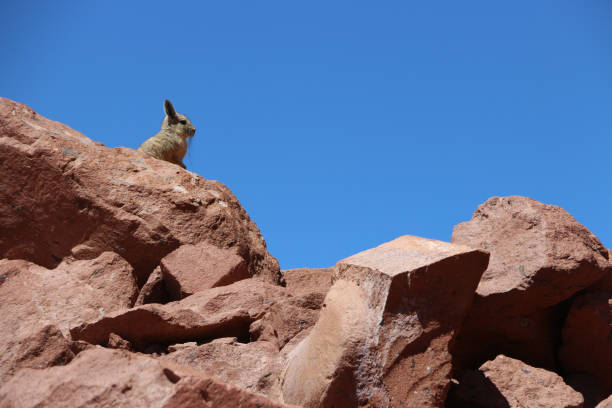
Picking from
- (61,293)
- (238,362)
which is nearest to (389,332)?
(238,362)

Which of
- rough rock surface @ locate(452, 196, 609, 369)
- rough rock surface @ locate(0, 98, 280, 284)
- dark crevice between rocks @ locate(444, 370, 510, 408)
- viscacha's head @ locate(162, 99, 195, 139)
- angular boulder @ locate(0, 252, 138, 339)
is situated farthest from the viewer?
viscacha's head @ locate(162, 99, 195, 139)

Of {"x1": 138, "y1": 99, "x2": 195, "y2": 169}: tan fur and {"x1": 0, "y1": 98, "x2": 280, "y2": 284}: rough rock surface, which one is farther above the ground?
{"x1": 138, "y1": 99, "x2": 195, "y2": 169}: tan fur

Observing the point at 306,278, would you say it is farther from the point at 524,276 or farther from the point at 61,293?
the point at 524,276

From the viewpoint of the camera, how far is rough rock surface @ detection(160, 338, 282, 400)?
147 inches

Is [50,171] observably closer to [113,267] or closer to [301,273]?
[113,267]

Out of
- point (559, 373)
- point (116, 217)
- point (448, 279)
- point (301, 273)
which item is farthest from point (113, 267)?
point (559, 373)

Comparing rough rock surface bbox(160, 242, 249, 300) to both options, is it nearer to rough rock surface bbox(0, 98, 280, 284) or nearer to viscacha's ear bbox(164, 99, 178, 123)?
rough rock surface bbox(0, 98, 280, 284)

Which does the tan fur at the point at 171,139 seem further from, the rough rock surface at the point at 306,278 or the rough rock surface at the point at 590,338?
the rough rock surface at the point at 590,338

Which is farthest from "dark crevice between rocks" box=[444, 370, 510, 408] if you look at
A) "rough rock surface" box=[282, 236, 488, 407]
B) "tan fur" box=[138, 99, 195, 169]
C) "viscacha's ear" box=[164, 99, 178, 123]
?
"viscacha's ear" box=[164, 99, 178, 123]

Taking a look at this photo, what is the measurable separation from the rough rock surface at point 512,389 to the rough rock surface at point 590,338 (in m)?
0.39

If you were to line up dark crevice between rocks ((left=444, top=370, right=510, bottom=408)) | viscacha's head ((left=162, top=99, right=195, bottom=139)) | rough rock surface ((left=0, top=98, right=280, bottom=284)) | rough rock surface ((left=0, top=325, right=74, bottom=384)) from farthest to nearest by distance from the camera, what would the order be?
viscacha's head ((left=162, top=99, right=195, bottom=139))
rough rock surface ((left=0, top=98, right=280, bottom=284))
dark crevice between rocks ((left=444, top=370, right=510, bottom=408))
rough rock surface ((left=0, top=325, right=74, bottom=384))

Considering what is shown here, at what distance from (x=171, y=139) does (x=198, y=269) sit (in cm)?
639

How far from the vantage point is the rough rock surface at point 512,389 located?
3941 millimetres

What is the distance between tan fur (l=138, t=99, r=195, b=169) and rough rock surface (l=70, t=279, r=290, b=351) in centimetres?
630
